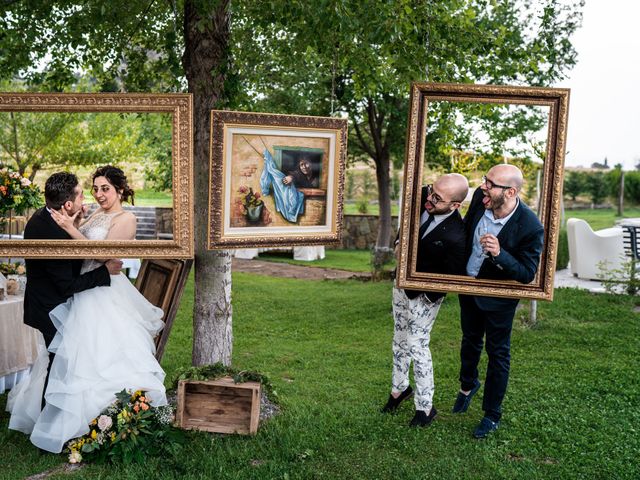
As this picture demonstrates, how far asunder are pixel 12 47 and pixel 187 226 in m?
3.08

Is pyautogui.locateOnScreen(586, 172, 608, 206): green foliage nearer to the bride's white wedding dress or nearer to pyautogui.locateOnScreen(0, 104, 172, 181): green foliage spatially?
pyautogui.locateOnScreen(0, 104, 172, 181): green foliage

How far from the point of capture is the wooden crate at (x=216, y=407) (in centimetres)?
495

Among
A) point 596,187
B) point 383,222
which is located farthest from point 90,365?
point 596,187

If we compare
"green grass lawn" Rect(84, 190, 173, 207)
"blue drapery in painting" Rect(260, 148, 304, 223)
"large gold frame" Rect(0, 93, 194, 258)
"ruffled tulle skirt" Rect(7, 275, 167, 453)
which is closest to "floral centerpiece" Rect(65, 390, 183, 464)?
"ruffled tulle skirt" Rect(7, 275, 167, 453)

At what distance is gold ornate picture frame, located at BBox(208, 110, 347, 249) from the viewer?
4672mm

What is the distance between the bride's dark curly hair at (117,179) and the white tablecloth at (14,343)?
1.97 meters

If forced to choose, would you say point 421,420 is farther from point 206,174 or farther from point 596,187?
point 596,187

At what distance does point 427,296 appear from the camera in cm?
494

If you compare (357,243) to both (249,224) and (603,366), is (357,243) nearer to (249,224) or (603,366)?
(603,366)

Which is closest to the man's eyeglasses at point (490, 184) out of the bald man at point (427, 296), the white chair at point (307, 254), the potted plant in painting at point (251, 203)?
the bald man at point (427, 296)

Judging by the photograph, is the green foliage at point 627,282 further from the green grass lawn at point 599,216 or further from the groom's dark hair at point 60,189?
the groom's dark hair at point 60,189

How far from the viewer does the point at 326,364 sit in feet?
24.3

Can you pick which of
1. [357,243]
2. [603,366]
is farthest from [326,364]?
[357,243]

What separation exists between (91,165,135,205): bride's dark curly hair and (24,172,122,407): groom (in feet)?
0.58
